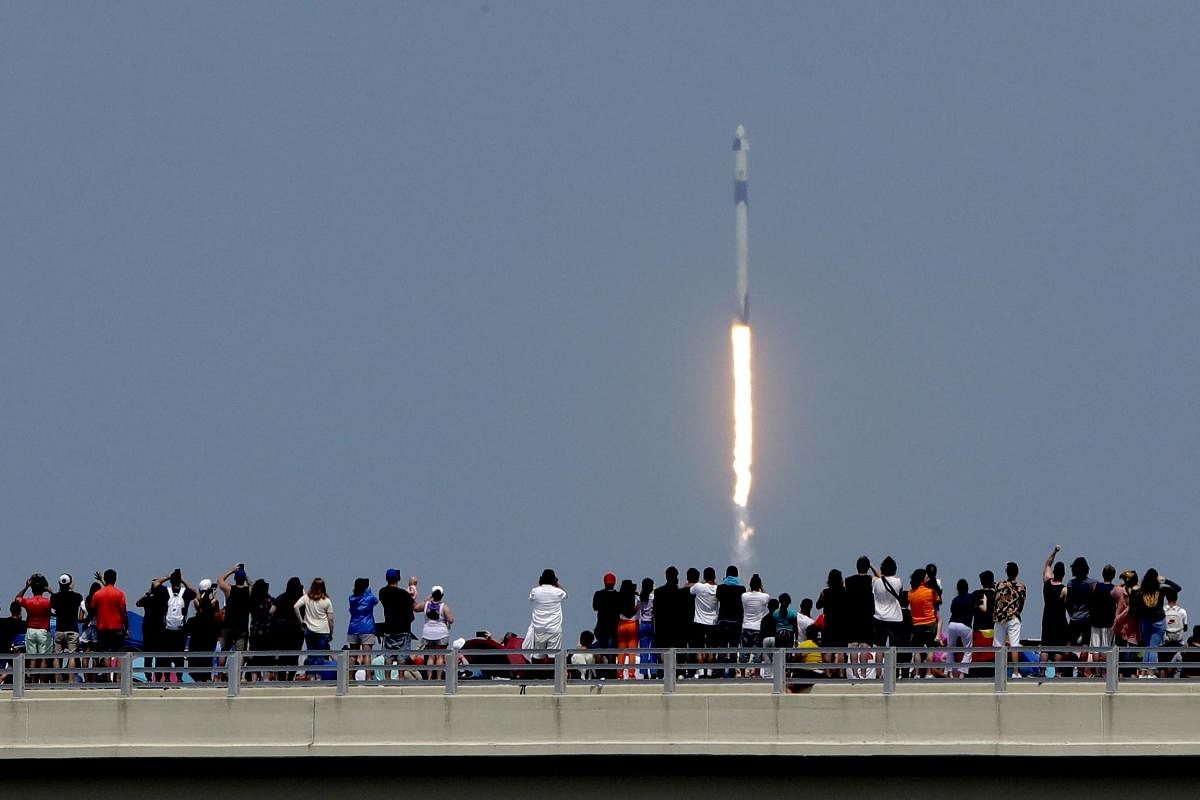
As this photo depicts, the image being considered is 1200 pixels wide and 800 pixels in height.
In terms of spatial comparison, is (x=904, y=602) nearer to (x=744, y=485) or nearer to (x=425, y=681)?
(x=425, y=681)

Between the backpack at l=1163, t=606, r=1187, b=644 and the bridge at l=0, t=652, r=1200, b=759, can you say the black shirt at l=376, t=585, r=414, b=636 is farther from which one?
the backpack at l=1163, t=606, r=1187, b=644

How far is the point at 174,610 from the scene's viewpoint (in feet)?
110

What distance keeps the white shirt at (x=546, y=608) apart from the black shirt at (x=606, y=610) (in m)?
0.81

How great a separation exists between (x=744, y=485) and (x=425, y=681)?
47337mm

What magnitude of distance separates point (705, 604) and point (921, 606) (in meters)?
3.19

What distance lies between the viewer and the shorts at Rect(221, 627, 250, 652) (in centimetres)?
3325

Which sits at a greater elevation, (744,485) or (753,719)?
(744,485)

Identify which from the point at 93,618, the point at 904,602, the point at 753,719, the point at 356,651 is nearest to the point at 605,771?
the point at 753,719

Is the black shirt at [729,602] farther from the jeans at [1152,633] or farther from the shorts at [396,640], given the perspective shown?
the jeans at [1152,633]

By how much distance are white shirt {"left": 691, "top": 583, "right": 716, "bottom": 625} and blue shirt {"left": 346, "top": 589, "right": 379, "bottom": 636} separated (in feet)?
15.7

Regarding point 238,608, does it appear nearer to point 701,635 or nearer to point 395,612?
point 395,612

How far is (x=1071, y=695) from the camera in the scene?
27578mm

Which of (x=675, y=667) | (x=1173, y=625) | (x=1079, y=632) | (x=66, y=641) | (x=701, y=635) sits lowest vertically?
(x=675, y=667)

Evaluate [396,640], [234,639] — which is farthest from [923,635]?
[234,639]
